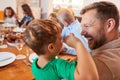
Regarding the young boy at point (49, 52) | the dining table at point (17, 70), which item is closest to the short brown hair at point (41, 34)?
the young boy at point (49, 52)

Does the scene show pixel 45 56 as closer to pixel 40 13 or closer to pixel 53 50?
pixel 53 50

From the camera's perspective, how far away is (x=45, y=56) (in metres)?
0.94

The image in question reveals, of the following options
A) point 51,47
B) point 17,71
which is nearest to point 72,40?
point 51,47

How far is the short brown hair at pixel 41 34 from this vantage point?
0.88 m

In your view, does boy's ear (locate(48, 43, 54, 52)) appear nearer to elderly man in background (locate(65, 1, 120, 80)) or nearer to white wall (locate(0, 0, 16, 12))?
elderly man in background (locate(65, 1, 120, 80))

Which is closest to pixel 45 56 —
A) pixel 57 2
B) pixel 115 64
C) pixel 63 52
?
pixel 115 64

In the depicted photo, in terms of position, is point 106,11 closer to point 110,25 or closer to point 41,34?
point 110,25

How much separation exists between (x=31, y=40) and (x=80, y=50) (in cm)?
27

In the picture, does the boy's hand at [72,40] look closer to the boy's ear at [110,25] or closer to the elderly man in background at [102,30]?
the elderly man in background at [102,30]

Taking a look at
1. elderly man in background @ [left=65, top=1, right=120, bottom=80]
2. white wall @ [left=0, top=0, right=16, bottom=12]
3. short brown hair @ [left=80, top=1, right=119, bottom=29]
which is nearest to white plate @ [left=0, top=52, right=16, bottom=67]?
elderly man in background @ [left=65, top=1, right=120, bottom=80]

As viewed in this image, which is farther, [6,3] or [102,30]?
[6,3]

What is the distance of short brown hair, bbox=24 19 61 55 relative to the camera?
0.88 m

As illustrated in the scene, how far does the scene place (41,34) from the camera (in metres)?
0.88

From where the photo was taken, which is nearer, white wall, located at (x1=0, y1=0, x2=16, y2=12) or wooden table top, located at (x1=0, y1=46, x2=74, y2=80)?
wooden table top, located at (x1=0, y1=46, x2=74, y2=80)
